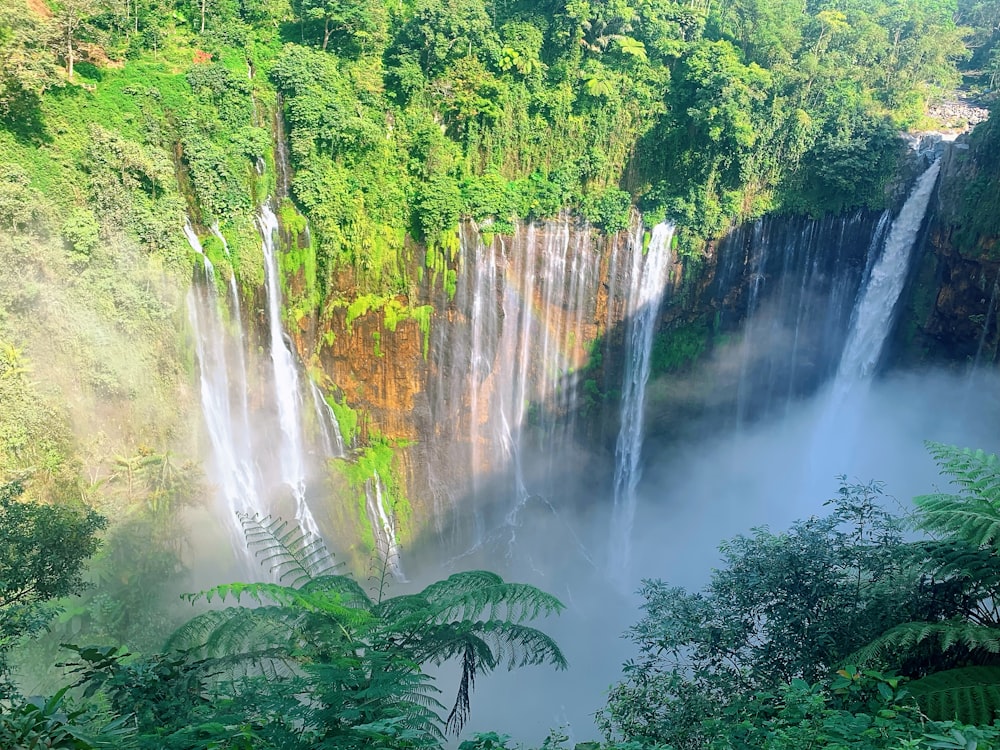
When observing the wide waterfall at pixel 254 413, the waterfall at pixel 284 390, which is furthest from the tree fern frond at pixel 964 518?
the waterfall at pixel 284 390

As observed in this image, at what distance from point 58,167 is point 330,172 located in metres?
5.20

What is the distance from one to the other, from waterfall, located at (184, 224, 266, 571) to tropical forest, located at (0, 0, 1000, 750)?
7 centimetres

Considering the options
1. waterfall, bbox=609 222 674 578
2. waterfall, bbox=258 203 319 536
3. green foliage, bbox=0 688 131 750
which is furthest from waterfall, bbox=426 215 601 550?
green foliage, bbox=0 688 131 750

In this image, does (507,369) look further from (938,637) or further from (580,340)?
(938,637)

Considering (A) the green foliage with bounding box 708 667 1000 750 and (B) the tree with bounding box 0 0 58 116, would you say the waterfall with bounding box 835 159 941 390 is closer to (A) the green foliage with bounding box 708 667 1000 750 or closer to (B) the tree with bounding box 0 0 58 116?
(A) the green foliage with bounding box 708 667 1000 750

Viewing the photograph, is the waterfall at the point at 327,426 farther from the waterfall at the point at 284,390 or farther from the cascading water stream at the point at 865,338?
the cascading water stream at the point at 865,338

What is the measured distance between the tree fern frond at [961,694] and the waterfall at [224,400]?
486 inches

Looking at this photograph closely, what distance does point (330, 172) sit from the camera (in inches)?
622

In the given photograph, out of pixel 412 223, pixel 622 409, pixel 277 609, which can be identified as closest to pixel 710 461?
pixel 622 409

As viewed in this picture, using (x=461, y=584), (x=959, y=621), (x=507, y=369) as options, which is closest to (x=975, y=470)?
(x=959, y=621)

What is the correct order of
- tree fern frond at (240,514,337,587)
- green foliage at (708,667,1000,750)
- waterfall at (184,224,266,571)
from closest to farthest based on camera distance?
green foliage at (708,667,1000,750) < tree fern frond at (240,514,337,587) < waterfall at (184,224,266,571)

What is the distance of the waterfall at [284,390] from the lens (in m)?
15.0

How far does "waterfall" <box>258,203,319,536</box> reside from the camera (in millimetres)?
14969

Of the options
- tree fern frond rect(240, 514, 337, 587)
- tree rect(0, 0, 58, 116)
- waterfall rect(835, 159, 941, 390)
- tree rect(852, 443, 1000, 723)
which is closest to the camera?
tree rect(852, 443, 1000, 723)
